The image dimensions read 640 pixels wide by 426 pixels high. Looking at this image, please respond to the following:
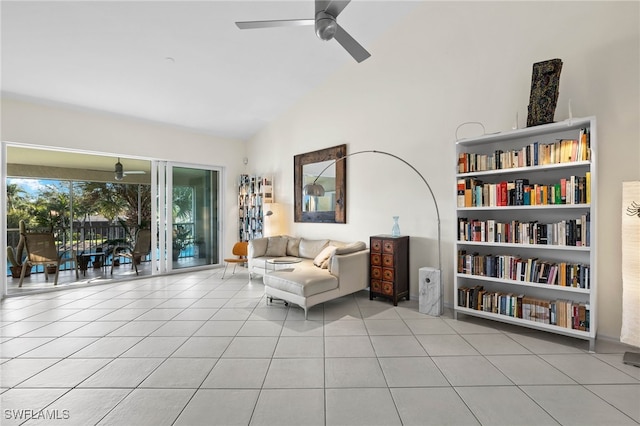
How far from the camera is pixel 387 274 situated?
13.5ft

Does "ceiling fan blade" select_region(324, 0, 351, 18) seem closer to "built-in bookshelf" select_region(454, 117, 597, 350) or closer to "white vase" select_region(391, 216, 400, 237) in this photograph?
"built-in bookshelf" select_region(454, 117, 597, 350)

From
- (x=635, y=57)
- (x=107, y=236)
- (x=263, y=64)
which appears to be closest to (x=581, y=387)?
(x=635, y=57)

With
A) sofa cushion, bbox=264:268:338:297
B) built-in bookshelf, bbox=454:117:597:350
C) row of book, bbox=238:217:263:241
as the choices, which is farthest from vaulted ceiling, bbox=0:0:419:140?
sofa cushion, bbox=264:268:338:297

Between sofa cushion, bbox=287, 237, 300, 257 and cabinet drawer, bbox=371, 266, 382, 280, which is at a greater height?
sofa cushion, bbox=287, 237, 300, 257

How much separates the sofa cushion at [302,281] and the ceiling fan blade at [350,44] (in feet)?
8.59

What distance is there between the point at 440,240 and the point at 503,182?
3.53 ft

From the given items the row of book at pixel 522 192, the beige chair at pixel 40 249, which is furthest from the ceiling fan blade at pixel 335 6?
the beige chair at pixel 40 249

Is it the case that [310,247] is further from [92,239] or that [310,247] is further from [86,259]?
[92,239]

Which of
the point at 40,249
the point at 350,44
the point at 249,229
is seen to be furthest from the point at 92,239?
the point at 350,44

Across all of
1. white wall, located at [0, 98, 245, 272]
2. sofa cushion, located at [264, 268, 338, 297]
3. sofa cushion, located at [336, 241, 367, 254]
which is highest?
white wall, located at [0, 98, 245, 272]

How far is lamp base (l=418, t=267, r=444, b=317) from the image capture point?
3592 millimetres

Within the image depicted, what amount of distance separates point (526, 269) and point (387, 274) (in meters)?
1.64

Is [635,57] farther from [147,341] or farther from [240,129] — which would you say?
[240,129]

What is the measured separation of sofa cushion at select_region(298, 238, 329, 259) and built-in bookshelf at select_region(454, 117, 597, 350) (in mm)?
2369
